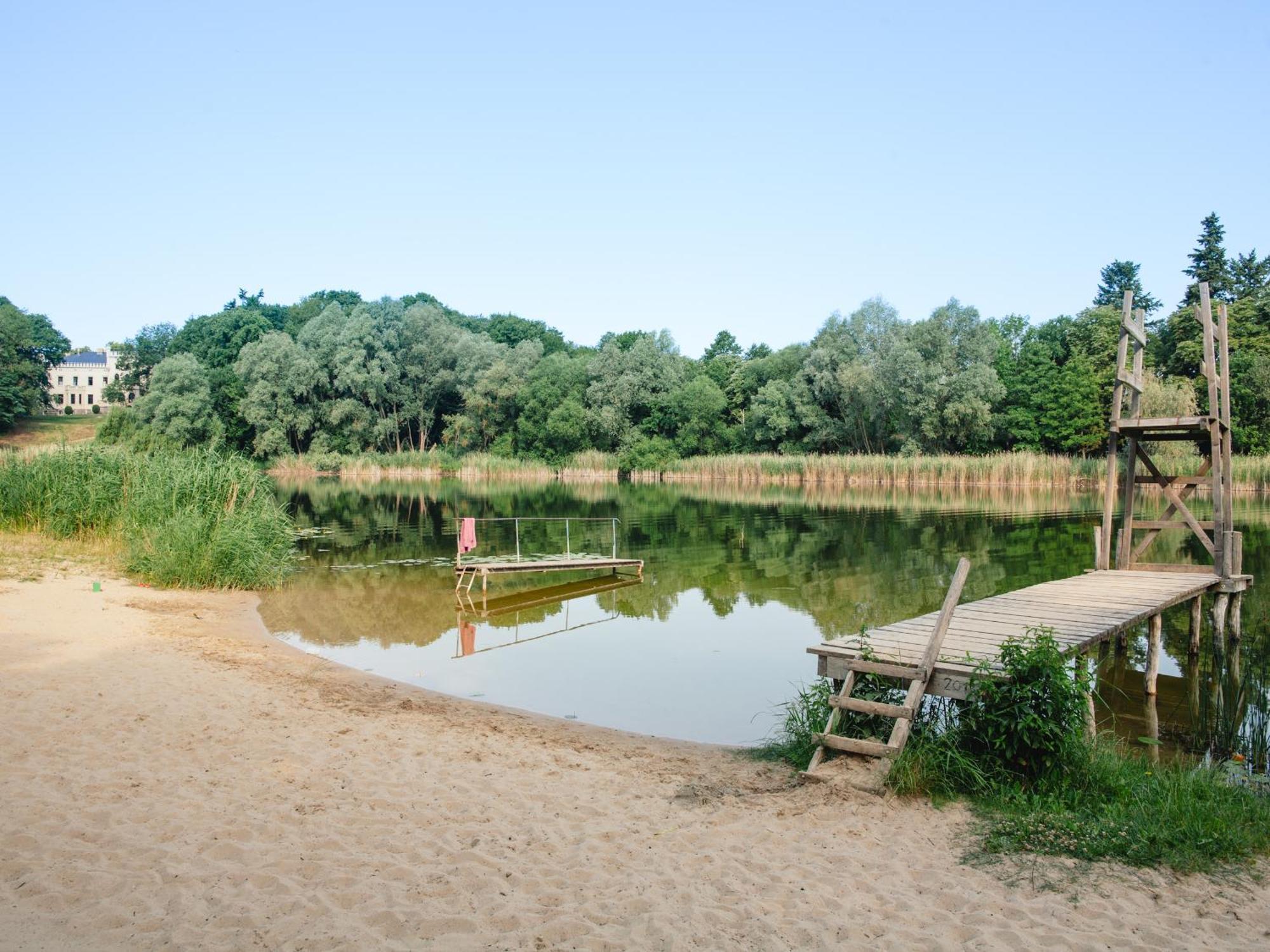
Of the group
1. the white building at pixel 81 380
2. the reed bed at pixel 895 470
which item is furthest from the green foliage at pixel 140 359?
the reed bed at pixel 895 470

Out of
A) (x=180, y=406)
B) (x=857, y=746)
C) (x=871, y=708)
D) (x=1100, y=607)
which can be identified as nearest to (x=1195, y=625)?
(x=1100, y=607)

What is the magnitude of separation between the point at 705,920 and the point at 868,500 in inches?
1447

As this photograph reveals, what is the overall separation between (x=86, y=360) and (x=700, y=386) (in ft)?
342

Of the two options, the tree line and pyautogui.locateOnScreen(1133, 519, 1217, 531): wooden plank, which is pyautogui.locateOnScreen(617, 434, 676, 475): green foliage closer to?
the tree line

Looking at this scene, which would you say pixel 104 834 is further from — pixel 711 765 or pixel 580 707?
pixel 580 707

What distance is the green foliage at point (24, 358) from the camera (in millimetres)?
75688

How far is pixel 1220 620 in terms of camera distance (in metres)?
12.2

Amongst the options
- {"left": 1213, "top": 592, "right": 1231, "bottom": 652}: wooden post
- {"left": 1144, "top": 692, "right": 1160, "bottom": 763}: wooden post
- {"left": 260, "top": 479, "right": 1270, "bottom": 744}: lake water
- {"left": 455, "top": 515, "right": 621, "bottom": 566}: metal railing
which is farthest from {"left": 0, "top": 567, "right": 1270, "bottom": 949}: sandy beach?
{"left": 455, "top": 515, "right": 621, "bottom": 566}: metal railing

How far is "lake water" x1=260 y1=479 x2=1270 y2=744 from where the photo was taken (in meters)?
10.6

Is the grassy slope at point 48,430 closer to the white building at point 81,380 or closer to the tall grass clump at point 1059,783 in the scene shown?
the white building at point 81,380

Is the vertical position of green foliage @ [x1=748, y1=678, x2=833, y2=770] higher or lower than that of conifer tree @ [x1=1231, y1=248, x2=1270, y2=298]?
lower

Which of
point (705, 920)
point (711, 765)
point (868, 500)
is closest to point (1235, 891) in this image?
point (705, 920)

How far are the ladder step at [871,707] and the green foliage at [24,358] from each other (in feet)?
282

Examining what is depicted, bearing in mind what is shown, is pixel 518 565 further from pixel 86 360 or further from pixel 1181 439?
pixel 86 360
